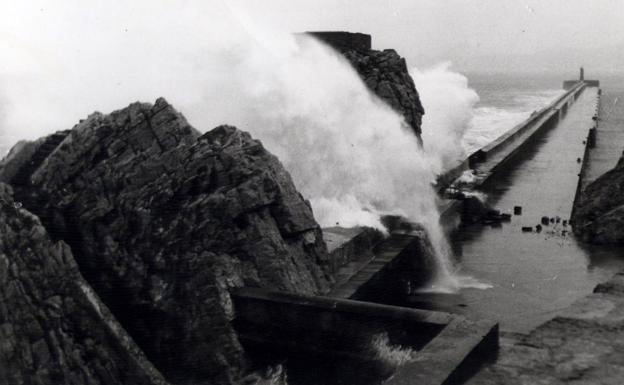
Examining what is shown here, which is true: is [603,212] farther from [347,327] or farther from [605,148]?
[605,148]

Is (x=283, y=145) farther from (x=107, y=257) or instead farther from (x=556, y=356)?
(x=556, y=356)

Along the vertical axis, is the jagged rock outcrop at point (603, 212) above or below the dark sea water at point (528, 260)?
above

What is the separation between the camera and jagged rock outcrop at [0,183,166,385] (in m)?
5.77

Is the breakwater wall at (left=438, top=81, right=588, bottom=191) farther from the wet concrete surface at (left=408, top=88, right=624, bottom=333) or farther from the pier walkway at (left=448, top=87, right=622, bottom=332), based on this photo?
the wet concrete surface at (left=408, top=88, right=624, bottom=333)

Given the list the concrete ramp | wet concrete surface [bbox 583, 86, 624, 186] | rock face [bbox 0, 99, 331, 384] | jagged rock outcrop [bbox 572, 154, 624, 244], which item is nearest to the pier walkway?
jagged rock outcrop [bbox 572, 154, 624, 244]

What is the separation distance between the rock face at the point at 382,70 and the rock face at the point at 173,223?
6.50 meters

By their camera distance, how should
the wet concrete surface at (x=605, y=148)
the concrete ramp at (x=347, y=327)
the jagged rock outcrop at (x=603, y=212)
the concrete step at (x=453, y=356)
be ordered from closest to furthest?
the concrete step at (x=453, y=356)
the concrete ramp at (x=347, y=327)
the jagged rock outcrop at (x=603, y=212)
the wet concrete surface at (x=605, y=148)

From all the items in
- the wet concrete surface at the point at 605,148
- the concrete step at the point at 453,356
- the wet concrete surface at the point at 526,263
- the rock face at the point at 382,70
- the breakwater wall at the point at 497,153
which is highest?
the rock face at the point at 382,70

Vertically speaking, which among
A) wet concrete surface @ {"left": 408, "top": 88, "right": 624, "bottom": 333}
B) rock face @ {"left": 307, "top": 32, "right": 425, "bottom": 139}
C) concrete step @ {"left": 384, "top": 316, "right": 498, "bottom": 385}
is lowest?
wet concrete surface @ {"left": 408, "top": 88, "right": 624, "bottom": 333}

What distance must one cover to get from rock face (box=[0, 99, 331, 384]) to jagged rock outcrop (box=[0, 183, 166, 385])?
10.8 inches

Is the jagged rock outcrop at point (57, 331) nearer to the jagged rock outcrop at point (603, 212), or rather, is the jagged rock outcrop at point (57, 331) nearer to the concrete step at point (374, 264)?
the concrete step at point (374, 264)

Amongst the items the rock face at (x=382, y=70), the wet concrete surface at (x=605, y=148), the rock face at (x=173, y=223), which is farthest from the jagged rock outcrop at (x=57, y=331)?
the wet concrete surface at (x=605, y=148)

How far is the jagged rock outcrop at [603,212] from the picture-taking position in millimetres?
8422

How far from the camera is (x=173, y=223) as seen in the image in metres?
6.14
